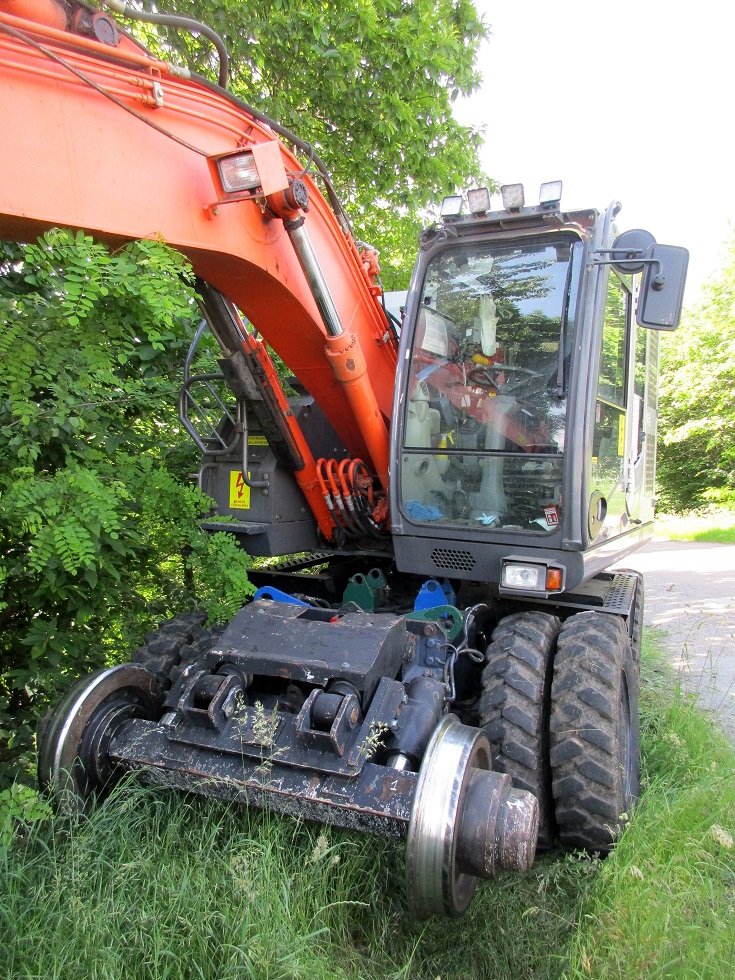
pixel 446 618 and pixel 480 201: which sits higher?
pixel 480 201

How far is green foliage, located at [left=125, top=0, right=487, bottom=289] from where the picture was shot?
221 inches

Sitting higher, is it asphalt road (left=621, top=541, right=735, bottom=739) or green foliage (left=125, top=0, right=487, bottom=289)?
green foliage (left=125, top=0, right=487, bottom=289)

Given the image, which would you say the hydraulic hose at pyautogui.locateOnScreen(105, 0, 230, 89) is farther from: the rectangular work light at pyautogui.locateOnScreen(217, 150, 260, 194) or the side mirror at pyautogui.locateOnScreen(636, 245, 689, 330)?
the side mirror at pyautogui.locateOnScreen(636, 245, 689, 330)

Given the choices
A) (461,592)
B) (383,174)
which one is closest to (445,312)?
(461,592)

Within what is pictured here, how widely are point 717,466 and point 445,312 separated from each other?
875 inches

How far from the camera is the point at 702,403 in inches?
908

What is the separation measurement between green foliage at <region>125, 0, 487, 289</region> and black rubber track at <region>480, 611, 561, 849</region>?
16.1 feet

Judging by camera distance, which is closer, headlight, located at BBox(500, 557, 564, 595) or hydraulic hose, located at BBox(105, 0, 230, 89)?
hydraulic hose, located at BBox(105, 0, 230, 89)

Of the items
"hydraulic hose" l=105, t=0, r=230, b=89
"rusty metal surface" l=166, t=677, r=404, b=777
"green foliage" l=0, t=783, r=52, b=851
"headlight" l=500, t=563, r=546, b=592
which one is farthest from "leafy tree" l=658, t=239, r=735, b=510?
"green foliage" l=0, t=783, r=52, b=851

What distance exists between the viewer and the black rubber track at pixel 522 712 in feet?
9.43

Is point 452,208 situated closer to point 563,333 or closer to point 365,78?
point 563,333

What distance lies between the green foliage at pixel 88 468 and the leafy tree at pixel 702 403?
20756 mm

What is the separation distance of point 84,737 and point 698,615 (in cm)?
678

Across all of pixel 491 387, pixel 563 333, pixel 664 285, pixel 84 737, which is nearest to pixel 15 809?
pixel 84 737
